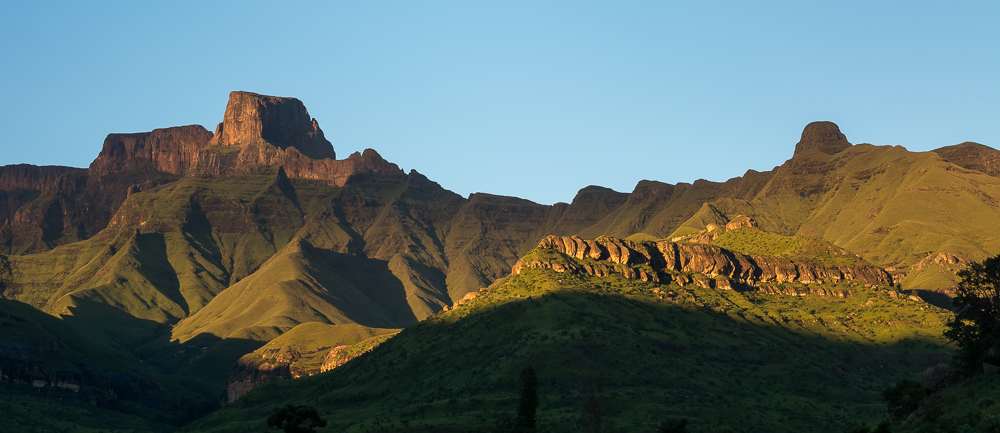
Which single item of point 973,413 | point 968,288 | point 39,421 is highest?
point 968,288

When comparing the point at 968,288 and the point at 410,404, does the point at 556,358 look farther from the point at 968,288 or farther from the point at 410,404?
the point at 968,288

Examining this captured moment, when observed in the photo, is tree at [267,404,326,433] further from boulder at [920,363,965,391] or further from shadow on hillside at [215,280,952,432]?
boulder at [920,363,965,391]

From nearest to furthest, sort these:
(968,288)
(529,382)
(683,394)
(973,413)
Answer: (973,413) → (968,288) → (529,382) → (683,394)

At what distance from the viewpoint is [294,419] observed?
407 feet

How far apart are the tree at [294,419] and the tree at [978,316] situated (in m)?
78.3

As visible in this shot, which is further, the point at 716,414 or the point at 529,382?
the point at 716,414

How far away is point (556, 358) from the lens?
175m

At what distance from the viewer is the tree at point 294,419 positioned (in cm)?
12206

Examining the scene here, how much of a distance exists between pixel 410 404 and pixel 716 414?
177ft

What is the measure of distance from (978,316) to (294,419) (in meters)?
85.6

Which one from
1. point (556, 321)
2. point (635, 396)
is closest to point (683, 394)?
point (635, 396)

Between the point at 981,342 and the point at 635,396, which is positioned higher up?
the point at 981,342

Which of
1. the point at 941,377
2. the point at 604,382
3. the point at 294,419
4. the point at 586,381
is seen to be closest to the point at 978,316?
the point at 941,377

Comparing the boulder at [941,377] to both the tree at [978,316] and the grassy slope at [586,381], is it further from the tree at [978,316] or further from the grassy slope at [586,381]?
the grassy slope at [586,381]
